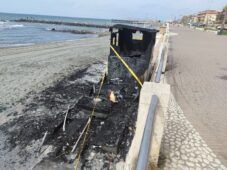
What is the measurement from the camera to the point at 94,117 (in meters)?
7.57

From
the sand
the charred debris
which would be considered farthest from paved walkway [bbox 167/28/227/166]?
the sand

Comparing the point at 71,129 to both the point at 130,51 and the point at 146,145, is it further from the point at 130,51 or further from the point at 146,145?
the point at 130,51

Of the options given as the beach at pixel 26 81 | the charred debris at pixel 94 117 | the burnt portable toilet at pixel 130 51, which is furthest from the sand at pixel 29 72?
the burnt portable toilet at pixel 130 51

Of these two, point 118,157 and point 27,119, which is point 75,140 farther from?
point 27,119

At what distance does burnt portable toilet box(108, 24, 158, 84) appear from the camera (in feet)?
32.1

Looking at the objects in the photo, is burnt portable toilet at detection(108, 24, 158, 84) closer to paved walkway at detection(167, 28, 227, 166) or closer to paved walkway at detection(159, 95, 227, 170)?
paved walkway at detection(167, 28, 227, 166)

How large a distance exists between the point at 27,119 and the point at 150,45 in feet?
19.3

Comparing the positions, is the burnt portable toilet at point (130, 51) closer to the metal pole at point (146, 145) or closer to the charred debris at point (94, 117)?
the charred debris at point (94, 117)

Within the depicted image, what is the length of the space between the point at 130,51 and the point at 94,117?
16.1 ft

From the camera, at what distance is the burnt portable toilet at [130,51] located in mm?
9781

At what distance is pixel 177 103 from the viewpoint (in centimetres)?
737

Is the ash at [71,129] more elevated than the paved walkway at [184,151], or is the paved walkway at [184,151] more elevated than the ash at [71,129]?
the paved walkway at [184,151]

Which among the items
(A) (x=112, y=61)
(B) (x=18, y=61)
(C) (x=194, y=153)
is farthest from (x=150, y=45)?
(B) (x=18, y=61)

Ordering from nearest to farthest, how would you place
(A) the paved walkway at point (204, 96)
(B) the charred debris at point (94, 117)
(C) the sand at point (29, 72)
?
(A) the paved walkway at point (204, 96)
(B) the charred debris at point (94, 117)
(C) the sand at point (29, 72)
